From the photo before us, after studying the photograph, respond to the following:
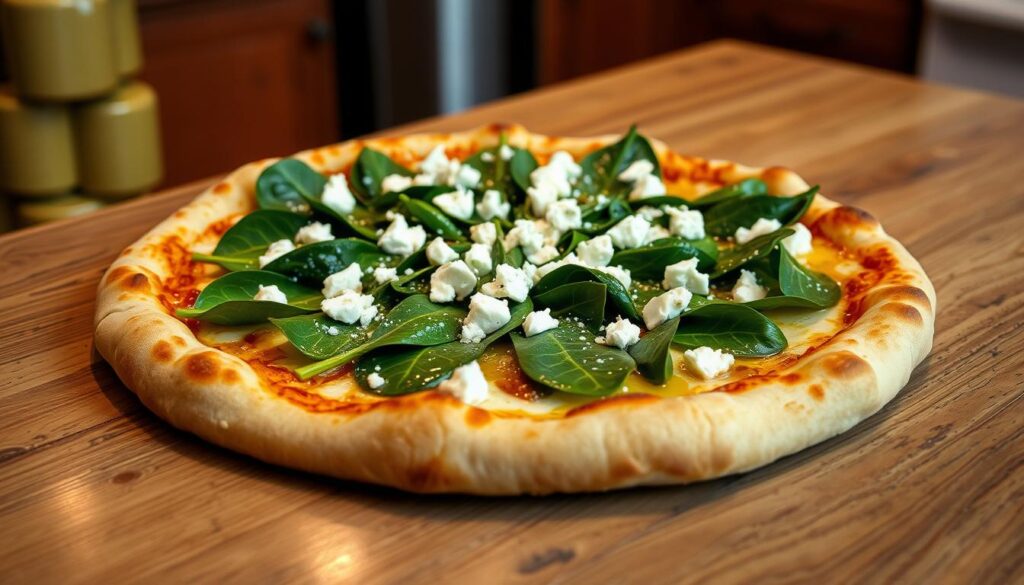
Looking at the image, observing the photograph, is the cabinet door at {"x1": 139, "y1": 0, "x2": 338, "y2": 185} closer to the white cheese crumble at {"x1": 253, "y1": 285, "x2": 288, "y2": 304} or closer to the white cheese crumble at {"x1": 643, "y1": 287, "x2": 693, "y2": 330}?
the white cheese crumble at {"x1": 253, "y1": 285, "x2": 288, "y2": 304}

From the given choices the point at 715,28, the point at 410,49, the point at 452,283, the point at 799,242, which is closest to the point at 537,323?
the point at 452,283

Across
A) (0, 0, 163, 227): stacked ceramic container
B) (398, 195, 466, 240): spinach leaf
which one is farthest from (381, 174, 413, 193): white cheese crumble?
(0, 0, 163, 227): stacked ceramic container

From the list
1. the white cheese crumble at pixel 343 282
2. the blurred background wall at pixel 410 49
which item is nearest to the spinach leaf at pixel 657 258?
the white cheese crumble at pixel 343 282

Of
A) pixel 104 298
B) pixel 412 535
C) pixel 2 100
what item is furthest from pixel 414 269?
pixel 2 100

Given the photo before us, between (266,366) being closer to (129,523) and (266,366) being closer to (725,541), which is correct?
(129,523)

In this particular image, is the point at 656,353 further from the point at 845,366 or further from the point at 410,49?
the point at 410,49

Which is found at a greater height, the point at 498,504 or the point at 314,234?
the point at 314,234

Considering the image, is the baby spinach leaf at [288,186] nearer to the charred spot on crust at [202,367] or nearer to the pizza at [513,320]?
the pizza at [513,320]
